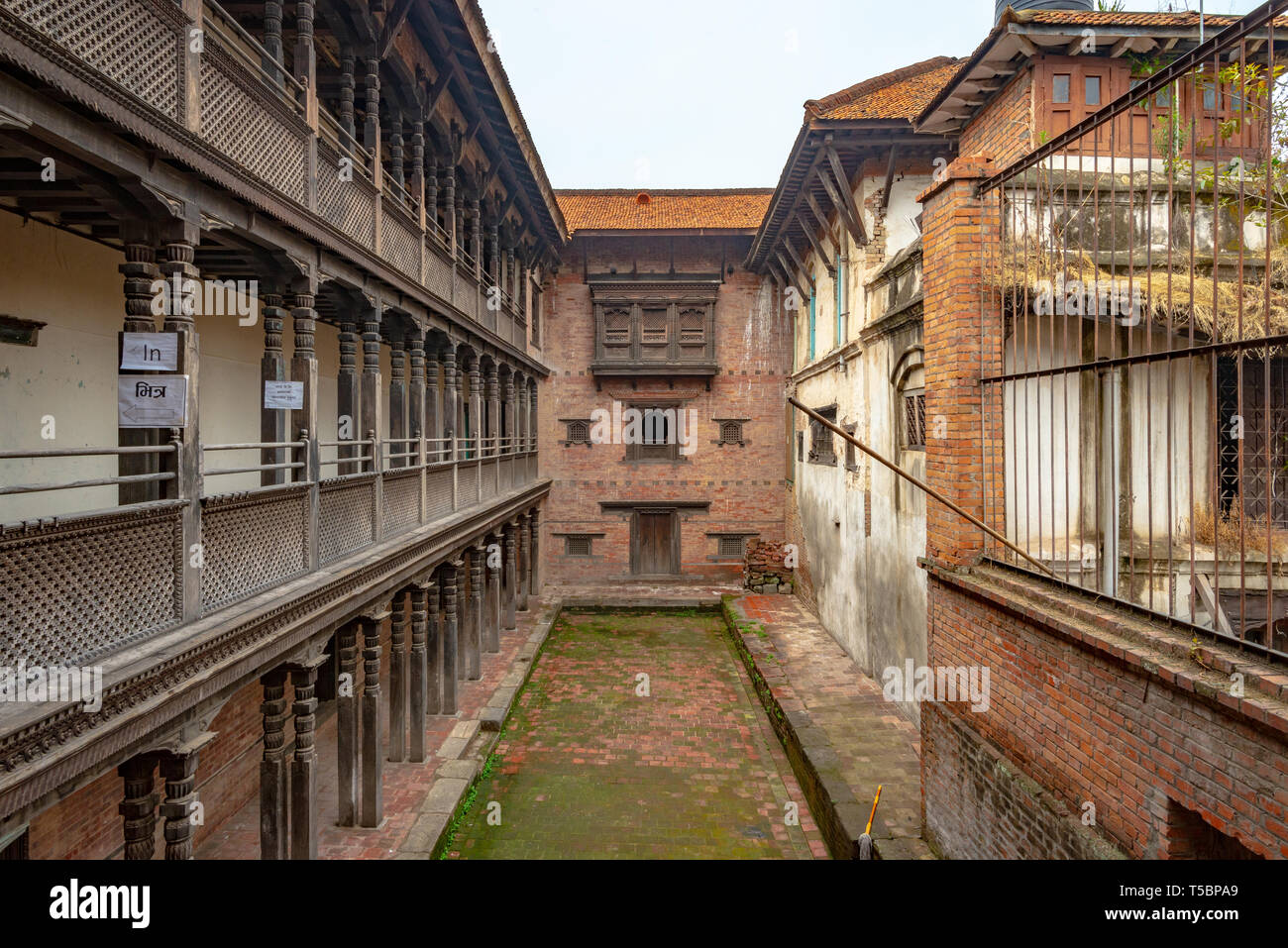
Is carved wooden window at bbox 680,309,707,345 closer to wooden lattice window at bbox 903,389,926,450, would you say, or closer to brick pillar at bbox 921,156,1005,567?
wooden lattice window at bbox 903,389,926,450

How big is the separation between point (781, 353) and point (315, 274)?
16780mm

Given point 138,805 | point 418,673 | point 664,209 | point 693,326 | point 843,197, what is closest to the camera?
point 138,805

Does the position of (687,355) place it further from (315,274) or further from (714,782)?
(315,274)

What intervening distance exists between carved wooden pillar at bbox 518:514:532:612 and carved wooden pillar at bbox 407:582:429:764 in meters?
8.02

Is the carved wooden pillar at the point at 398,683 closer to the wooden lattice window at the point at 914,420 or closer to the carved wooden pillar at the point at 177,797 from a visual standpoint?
the carved wooden pillar at the point at 177,797

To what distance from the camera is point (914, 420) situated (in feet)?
34.4

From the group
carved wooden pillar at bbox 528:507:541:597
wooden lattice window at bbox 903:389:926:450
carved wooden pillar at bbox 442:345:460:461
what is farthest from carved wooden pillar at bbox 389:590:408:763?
carved wooden pillar at bbox 528:507:541:597

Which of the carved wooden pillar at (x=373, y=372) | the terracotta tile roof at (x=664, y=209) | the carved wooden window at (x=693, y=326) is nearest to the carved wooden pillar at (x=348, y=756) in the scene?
the carved wooden pillar at (x=373, y=372)

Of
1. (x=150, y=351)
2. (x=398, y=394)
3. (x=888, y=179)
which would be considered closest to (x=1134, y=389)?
(x=150, y=351)

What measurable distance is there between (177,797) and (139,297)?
10.6 ft

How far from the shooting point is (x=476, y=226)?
43.3ft

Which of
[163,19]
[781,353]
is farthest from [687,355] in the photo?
[163,19]

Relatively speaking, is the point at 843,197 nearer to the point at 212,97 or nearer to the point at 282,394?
the point at 282,394

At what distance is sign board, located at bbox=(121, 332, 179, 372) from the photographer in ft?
15.1
